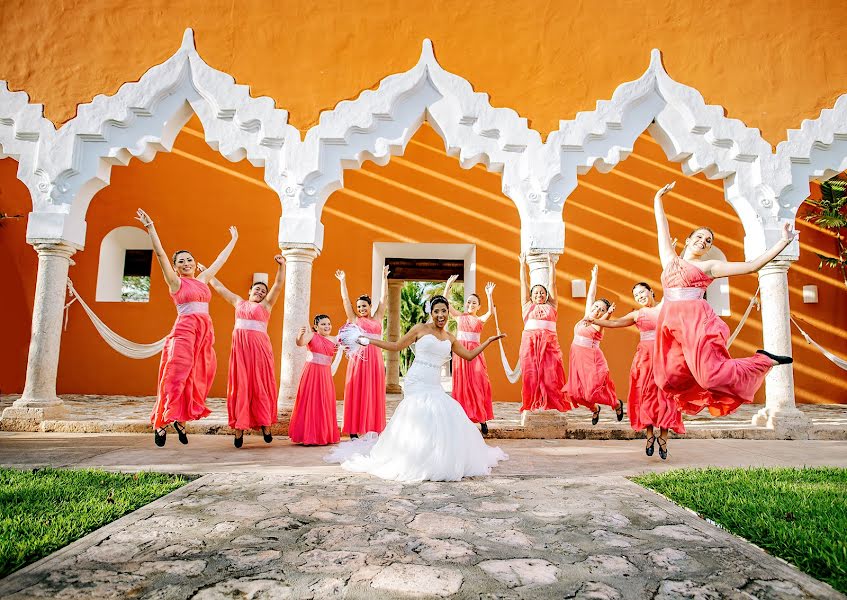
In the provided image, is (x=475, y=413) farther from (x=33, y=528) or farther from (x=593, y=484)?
(x=33, y=528)

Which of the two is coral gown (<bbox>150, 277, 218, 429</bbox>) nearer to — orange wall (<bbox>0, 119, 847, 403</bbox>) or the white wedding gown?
the white wedding gown

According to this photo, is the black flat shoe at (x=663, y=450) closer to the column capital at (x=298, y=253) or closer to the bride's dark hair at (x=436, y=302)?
the bride's dark hair at (x=436, y=302)

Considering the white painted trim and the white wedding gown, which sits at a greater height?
the white painted trim

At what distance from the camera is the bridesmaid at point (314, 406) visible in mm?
5660

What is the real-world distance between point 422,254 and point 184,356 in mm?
6559

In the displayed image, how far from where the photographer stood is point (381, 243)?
1067 centimetres

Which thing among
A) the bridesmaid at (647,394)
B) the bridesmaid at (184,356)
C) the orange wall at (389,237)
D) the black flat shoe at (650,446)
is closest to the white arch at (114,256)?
the orange wall at (389,237)

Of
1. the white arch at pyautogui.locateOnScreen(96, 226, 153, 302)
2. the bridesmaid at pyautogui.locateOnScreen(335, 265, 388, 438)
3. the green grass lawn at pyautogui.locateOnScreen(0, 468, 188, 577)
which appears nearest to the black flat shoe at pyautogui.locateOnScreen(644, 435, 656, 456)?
the bridesmaid at pyautogui.locateOnScreen(335, 265, 388, 438)

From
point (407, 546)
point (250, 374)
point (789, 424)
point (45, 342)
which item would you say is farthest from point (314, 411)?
point (789, 424)

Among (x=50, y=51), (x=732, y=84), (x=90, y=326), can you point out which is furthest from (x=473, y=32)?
(x=90, y=326)

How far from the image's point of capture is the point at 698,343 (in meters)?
3.98

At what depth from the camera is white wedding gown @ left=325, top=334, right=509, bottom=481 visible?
13.2 ft

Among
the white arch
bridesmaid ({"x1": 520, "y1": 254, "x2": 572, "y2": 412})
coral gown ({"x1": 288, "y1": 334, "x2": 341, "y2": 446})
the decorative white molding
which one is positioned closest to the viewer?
coral gown ({"x1": 288, "y1": 334, "x2": 341, "y2": 446})

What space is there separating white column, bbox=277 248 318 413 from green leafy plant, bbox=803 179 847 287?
9627 millimetres
